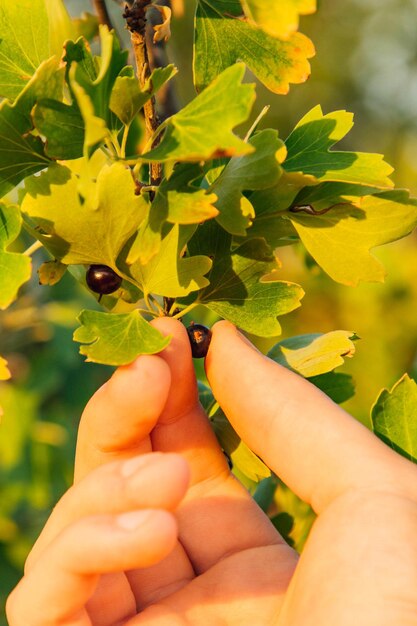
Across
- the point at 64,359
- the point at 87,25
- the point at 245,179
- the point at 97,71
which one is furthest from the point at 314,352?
the point at 64,359

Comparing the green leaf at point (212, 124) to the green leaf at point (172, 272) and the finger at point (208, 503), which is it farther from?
the finger at point (208, 503)

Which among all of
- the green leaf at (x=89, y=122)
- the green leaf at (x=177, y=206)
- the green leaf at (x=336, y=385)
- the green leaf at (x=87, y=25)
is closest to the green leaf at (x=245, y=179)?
the green leaf at (x=177, y=206)

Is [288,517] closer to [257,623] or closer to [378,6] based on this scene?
[257,623]

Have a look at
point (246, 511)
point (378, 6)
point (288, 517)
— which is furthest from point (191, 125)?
point (378, 6)

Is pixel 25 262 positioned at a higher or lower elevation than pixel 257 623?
higher

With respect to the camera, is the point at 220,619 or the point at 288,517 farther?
the point at 288,517

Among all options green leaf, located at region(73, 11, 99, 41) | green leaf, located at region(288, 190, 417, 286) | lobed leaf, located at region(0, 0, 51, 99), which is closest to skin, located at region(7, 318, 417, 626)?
green leaf, located at region(288, 190, 417, 286)

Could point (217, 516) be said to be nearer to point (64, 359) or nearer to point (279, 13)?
point (279, 13)
